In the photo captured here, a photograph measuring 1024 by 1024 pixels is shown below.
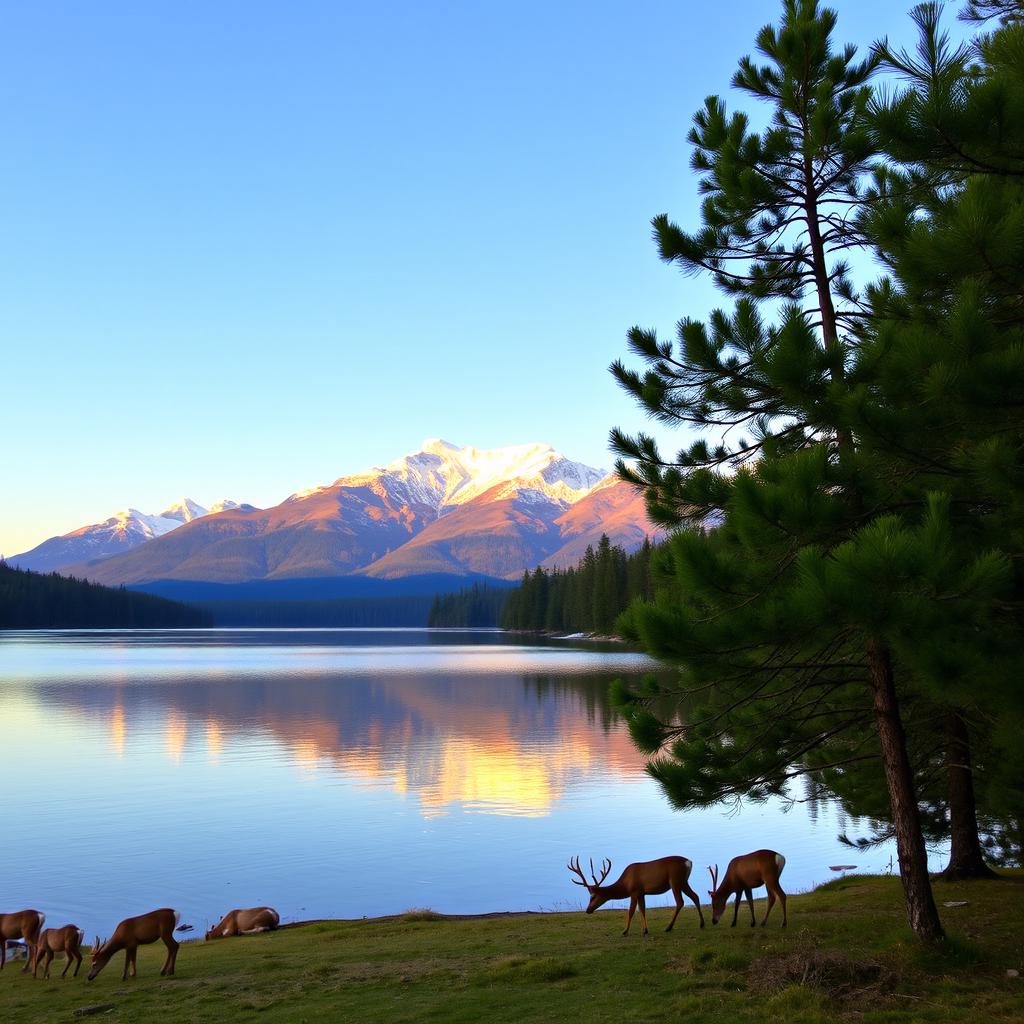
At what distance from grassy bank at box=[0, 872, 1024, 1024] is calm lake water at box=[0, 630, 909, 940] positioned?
12.9 ft

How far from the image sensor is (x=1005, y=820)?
Answer: 17.1m

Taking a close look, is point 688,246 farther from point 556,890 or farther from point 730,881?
point 556,890

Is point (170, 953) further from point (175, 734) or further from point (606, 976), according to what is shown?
point (175, 734)

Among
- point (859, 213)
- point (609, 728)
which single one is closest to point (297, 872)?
point (859, 213)

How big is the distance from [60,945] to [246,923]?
4729 millimetres

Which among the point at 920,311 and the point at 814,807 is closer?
the point at 920,311

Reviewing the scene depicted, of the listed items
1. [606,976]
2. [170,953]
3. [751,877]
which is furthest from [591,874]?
[170,953]

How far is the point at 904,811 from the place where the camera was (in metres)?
12.2

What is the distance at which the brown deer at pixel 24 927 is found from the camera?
15.4 m

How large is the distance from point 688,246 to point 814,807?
23257 millimetres

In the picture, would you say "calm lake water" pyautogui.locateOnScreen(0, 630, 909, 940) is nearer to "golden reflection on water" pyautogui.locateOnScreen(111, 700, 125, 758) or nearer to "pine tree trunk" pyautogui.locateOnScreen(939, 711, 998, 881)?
"golden reflection on water" pyautogui.locateOnScreen(111, 700, 125, 758)

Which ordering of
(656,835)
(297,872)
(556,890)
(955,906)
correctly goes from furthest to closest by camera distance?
(656,835) → (297,872) → (556,890) → (955,906)

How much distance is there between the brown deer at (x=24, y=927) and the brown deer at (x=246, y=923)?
386cm

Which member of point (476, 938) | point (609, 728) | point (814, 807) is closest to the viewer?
point (476, 938)
